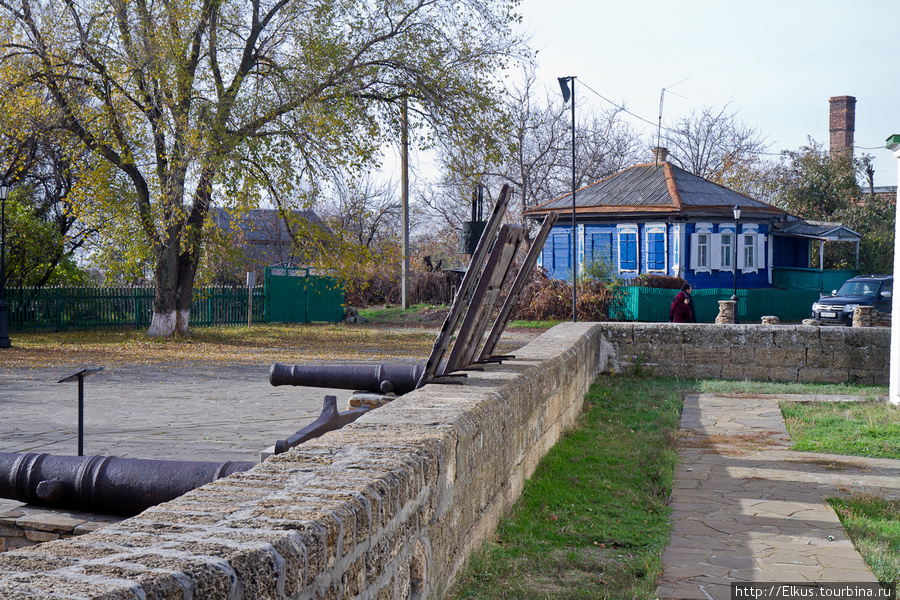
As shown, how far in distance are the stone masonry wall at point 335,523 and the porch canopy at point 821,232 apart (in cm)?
3297

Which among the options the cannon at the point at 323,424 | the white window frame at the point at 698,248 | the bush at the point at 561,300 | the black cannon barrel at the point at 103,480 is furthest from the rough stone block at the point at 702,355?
the white window frame at the point at 698,248

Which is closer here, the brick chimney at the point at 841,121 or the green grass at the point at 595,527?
the green grass at the point at 595,527

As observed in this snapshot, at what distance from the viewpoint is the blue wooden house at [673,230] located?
32188 mm

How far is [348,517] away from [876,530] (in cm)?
417

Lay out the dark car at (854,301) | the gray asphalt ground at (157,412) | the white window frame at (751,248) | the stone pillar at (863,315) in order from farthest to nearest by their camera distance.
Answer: the white window frame at (751,248)
the dark car at (854,301)
the stone pillar at (863,315)
the gray asphalt ground at (157,412)

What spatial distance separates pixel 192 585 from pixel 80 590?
22 centimetres

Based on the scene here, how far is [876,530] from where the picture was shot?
5156 mm

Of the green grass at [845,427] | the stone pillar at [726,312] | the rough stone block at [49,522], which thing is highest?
the stone pillar at [726,312]

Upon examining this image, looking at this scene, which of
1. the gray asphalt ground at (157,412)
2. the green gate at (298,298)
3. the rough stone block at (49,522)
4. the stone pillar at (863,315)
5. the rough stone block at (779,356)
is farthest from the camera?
the green gate at (298,298)

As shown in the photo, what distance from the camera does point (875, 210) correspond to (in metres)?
39.2

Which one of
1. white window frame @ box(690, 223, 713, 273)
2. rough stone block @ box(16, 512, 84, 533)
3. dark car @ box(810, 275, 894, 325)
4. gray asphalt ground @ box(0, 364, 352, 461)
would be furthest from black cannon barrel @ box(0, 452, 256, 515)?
white window frame @ box(690, 223, 713, 273)

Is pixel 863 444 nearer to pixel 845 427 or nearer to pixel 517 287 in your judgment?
pixel 845 427

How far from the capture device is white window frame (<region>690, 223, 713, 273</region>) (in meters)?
32.3

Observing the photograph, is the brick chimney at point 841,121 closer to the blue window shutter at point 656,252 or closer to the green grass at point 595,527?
the blue window shutter at point 656,252
